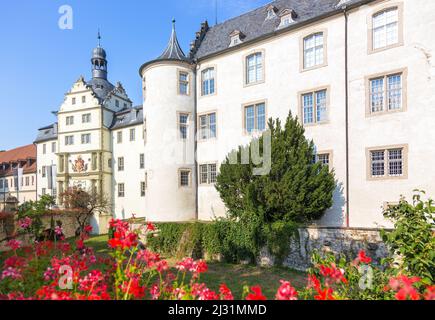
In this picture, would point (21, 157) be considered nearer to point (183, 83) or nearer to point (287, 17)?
point (183, 83)

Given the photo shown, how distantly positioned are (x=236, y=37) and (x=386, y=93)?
31.6ft

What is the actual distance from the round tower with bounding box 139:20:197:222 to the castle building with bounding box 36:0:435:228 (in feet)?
0.22

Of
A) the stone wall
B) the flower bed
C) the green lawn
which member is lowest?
the green lawn

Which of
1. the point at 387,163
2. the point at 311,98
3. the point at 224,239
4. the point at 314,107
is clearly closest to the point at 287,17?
the point at 311,98

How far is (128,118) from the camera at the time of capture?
30766 mm

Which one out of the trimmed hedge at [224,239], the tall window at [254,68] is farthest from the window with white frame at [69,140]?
the tall window at [254,68]

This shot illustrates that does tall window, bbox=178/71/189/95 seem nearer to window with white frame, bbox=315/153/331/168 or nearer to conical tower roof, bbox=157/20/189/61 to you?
conical tower roof, bbox=157/20/189/61

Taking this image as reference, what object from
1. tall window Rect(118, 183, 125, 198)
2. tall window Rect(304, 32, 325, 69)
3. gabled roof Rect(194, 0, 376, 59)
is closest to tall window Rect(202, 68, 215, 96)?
gabled roof Rect(194, 0, 376, 59)

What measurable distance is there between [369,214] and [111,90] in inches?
1244

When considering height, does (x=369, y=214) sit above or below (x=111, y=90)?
below

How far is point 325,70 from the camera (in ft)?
48.0

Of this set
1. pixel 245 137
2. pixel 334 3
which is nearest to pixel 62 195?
pixel 245 137

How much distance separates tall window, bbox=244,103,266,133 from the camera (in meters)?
16.6
